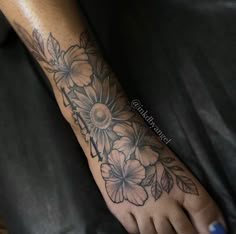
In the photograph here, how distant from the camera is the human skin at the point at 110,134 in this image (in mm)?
688

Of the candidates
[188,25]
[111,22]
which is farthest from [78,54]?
[188,25]

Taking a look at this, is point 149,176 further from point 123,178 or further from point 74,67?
point 74,67

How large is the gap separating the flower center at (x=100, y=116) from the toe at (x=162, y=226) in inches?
7.9

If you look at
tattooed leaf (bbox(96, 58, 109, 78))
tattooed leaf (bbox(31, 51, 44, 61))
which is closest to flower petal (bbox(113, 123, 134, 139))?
tattooed leaf (bbox(96, 58, 109, 78))

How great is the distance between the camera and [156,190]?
0.69 metres

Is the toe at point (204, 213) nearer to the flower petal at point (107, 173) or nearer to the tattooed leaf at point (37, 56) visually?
the flower petal at point (107, 173)

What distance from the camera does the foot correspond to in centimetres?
68

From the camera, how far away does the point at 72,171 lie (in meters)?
0.70

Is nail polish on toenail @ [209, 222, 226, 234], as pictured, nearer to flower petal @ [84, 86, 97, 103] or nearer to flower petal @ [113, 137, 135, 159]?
flower petal @ [113, 137, 135, 159]

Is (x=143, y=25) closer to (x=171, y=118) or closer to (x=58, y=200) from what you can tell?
(x=171, y=118)

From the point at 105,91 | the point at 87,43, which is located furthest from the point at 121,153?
the point at 87,43

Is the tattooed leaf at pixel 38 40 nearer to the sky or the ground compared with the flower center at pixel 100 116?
nearer to the sky

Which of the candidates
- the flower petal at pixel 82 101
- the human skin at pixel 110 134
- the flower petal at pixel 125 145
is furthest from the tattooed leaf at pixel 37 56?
the flower petal at pixel 125 145

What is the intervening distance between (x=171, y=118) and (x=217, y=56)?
0.16 m
